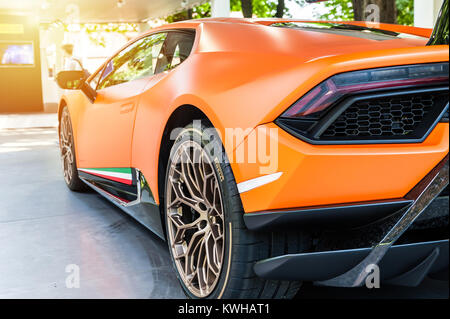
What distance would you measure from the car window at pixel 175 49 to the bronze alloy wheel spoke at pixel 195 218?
0.59 metres

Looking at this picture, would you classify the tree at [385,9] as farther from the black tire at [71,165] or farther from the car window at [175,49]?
the car window at [175,49]

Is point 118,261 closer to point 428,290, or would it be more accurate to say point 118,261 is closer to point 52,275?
point 52,275

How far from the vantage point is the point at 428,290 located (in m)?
2.52

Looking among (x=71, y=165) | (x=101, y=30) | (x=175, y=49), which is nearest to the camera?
(x=175, y=49)

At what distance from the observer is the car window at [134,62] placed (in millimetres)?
3318

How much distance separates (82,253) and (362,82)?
2.16m

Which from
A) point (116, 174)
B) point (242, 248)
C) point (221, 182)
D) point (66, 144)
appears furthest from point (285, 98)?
point (66, 144)

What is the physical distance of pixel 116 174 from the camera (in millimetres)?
→ 3441

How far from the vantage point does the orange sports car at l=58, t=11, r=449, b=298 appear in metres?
1.78

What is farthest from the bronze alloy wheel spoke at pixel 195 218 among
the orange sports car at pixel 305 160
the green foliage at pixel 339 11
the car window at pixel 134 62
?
the green foliage at pixel 339 11

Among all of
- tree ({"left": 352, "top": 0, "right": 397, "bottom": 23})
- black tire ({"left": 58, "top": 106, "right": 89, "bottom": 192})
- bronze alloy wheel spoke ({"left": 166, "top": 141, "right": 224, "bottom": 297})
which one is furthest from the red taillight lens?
tree ({"left": 352, "top": 0, "right": 397, "bottom": 23})

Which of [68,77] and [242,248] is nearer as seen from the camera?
[242,248]

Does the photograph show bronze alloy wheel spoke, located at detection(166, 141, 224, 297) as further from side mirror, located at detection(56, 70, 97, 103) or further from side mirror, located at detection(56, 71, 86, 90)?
side mirror, located at detection(56, 71, 86, 90)

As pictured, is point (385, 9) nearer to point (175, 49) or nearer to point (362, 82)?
point (175, 49)
